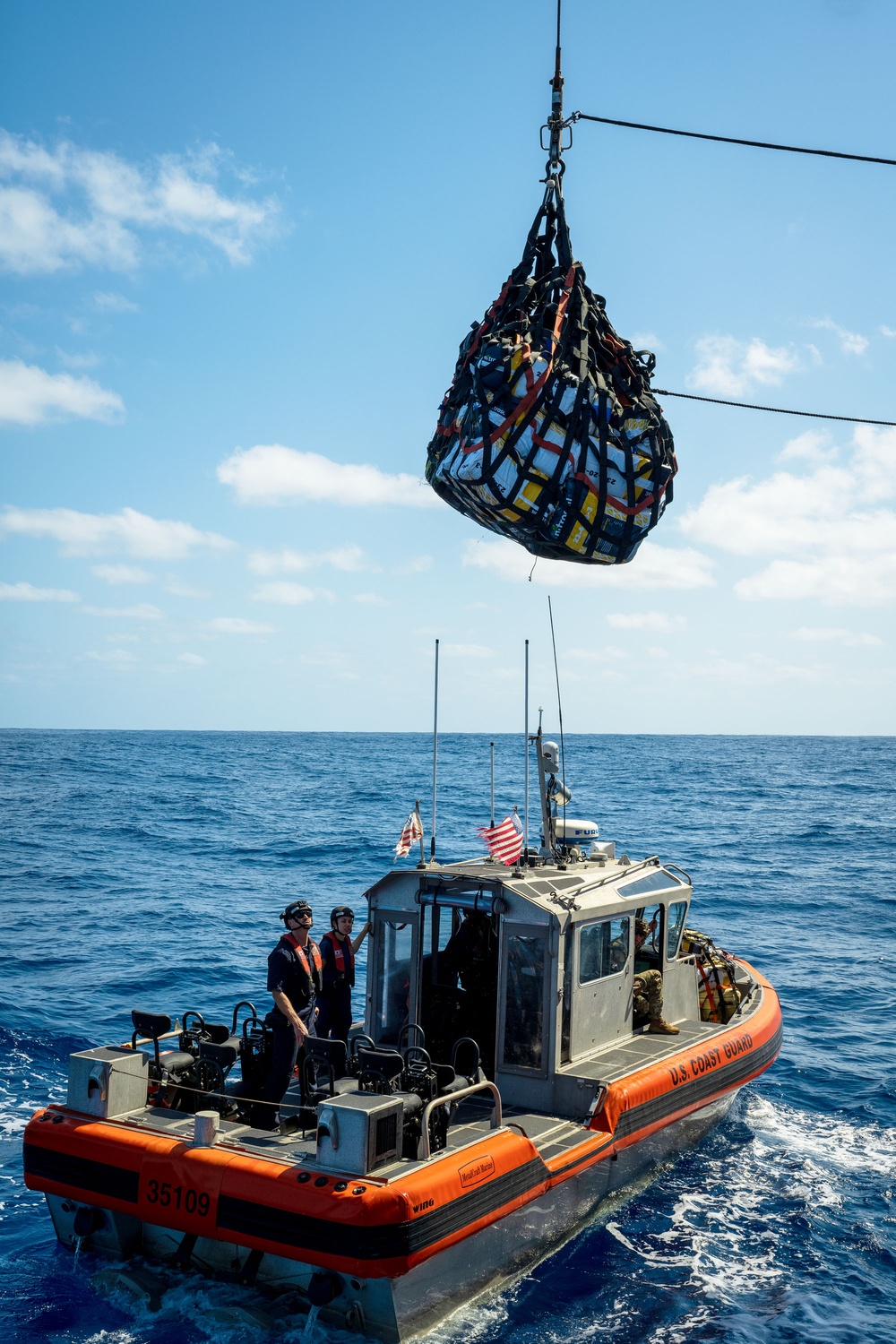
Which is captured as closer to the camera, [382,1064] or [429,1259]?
[429,1259]

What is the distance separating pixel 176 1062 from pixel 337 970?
50.1 inches

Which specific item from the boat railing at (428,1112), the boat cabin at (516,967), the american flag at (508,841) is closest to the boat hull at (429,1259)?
the boat railing at (428,1112)

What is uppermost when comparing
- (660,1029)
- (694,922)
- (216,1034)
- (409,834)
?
(409,834)

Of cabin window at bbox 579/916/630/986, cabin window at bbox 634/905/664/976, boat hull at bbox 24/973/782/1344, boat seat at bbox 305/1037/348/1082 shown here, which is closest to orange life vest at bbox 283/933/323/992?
boat seat at bbox 305/1037/348/1082

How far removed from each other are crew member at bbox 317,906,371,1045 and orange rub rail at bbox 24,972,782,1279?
1.71 m

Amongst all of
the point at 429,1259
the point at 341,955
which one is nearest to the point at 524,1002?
the point at 341,955

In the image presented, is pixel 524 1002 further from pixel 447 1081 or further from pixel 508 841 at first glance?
pixel 508 841

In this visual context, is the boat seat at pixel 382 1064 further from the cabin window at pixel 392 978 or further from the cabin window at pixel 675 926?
the cabin window at pixel 675 926

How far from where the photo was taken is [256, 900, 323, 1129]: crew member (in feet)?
24.1

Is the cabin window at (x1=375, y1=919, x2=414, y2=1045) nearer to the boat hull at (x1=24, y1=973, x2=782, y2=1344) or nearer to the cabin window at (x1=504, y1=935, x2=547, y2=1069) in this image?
the cabin window at (x1=504, y1=935, x2=547, y2=1069)

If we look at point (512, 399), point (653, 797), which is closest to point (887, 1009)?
point (512, 399)

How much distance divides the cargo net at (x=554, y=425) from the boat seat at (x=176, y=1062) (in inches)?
163

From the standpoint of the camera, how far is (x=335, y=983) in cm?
816

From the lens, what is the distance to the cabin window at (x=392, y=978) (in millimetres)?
8578
